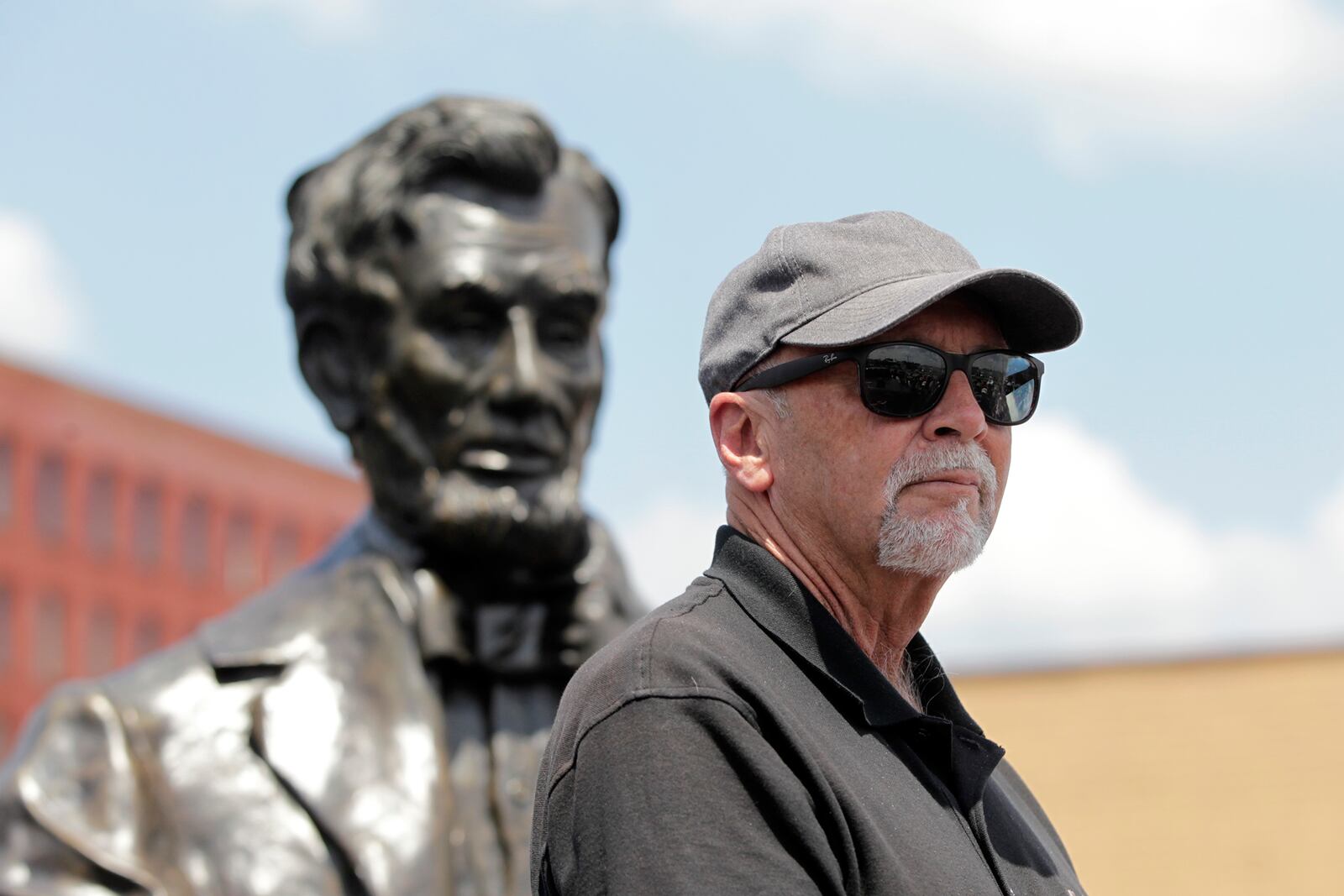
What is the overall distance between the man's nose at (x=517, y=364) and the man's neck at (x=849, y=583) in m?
2.33

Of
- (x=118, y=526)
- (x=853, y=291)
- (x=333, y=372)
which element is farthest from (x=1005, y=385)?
(x=118, y=526)

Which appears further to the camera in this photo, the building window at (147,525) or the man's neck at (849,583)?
the building window at (147,525)

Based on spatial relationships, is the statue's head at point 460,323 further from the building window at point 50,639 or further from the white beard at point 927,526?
the building window at point 50,639

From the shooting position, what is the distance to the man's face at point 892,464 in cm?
225

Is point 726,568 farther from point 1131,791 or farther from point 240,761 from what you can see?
point 1131,791

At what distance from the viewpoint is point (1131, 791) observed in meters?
21.8

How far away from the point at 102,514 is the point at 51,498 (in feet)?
5.01

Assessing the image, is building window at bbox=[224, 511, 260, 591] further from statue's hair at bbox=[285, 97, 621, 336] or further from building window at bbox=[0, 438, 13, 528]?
statue's hair at bbox=[285, 97, 621, 336]

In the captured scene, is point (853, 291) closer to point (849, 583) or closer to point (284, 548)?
point (849, 583)

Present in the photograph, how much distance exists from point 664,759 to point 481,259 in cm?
301

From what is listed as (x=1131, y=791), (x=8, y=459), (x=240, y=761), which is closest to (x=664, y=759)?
(x=240, y=761)

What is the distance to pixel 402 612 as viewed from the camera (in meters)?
4.72

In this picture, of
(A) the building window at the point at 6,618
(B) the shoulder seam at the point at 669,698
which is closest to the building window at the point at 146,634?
(A) the building window at the point at 6,618

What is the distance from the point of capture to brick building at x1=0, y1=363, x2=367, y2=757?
48.7 m
